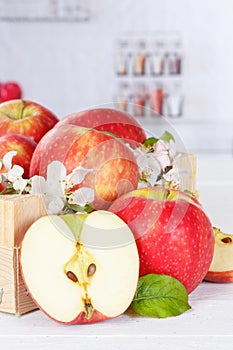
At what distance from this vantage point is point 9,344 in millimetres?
595

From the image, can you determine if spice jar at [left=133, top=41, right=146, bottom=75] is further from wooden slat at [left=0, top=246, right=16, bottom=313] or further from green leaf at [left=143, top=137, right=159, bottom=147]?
wooden slat at [left=0, top=246, right=16, bottom=313]

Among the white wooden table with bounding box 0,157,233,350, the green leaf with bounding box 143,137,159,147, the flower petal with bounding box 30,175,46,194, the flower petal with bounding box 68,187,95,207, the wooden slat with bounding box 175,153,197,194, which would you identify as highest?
the green leaf with bounding box 143,137,159,147

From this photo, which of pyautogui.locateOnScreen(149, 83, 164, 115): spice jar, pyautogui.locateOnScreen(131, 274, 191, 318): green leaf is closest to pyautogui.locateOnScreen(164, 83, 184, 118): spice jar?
pyautogui.locateOnScreen(149, 83, 164, 115): spice jar

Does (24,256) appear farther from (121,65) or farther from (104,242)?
(121,65)

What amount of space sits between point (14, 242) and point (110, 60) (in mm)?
3232

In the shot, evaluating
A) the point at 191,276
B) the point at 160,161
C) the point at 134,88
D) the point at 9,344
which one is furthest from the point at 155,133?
the point at 134,88

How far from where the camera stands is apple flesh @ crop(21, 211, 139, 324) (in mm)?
625

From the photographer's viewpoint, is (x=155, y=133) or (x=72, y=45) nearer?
(x=155, y=133)

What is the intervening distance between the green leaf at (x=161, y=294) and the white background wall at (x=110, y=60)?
308 centimetres

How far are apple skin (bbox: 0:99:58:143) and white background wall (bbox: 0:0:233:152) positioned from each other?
9.53 ft

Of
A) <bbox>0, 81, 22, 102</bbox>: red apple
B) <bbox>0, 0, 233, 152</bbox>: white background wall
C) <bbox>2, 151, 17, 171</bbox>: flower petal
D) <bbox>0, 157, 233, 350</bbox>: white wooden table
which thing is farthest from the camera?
<bbox>0, 0, 233, 152</bbox>: white background wall

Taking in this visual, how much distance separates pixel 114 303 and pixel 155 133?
0.74ft

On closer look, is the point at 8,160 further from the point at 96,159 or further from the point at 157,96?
the point at 157,96

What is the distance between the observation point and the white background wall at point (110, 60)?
3742mm
